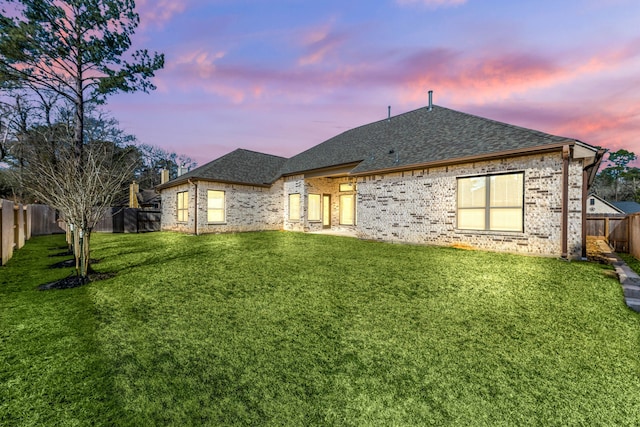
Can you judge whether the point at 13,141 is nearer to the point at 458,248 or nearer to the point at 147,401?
the point at 147,401

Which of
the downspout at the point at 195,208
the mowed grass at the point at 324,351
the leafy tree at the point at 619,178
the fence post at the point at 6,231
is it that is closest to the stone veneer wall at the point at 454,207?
the mowed grass at the point at 324,351

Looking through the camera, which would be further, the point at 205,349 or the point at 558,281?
the point at 558,281

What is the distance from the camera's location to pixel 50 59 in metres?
9.25

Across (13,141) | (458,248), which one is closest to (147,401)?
(458,248)

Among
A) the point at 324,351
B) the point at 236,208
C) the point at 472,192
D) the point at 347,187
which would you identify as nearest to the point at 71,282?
the point at 324,351

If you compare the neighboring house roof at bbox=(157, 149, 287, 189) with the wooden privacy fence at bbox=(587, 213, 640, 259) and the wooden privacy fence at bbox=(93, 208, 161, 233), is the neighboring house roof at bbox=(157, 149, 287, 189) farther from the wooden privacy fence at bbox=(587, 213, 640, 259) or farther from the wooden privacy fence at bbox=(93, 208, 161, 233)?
the wooden privacy fence at bbox=(587, 213, 640, 259)

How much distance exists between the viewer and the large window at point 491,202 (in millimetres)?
7844

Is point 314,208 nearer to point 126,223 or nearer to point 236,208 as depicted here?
point 236,208

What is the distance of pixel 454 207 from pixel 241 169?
12.6 meters

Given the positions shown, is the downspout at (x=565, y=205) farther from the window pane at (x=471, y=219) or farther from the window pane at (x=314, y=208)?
the window pane at (x=314, y=208)

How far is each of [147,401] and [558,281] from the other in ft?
23.1

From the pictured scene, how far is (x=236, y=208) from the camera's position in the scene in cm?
1537

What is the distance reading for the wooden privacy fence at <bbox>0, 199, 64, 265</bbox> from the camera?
7.10 meters

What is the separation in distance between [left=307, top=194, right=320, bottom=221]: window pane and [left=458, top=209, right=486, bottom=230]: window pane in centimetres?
869
